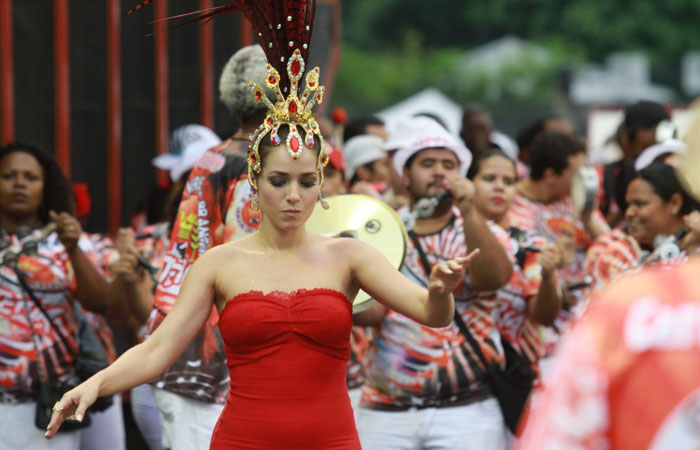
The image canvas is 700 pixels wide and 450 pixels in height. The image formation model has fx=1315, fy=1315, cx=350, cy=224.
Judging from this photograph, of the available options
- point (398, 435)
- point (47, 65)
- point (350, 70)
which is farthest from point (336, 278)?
point (350, 70)

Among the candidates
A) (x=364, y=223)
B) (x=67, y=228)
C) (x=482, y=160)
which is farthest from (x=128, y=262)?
(x=482, y=160)

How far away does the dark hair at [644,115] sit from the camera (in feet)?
29.1

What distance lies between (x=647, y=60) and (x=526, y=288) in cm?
4654

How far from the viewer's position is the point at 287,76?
4.84m

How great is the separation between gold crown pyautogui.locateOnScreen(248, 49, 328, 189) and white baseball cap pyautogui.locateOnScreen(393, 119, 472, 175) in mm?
1671

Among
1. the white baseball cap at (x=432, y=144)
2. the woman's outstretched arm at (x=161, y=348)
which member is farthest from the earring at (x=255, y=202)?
the white baseball cap at (x=432, y=144)

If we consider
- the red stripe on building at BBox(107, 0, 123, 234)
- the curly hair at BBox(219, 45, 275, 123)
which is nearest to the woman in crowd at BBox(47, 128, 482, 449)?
the curly hair at BBox(219, 45, 275, 123)

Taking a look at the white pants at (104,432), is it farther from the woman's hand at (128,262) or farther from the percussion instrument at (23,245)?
the percussion instrument at (23,245)

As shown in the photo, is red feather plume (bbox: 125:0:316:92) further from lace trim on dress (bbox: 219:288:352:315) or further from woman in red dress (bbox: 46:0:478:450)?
lace trim on dress (bbox: 219:288:352:315)

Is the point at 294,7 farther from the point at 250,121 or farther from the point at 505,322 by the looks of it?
the point at 505,322

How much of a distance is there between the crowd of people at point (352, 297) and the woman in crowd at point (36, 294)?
1 centimetres

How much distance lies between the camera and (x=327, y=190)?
6887 mm

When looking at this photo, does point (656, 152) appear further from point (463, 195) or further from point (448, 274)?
point (448, 274)

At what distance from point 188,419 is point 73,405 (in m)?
1.63
